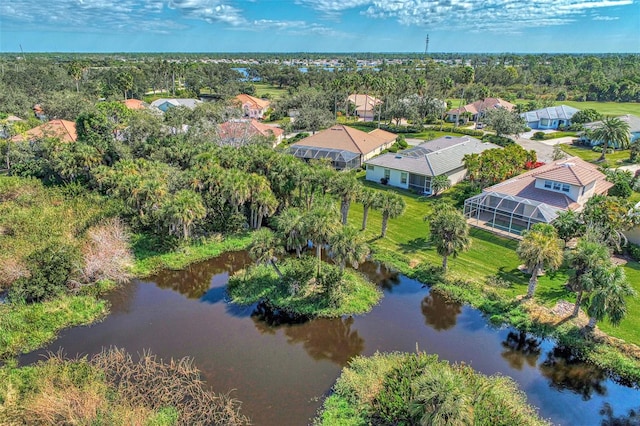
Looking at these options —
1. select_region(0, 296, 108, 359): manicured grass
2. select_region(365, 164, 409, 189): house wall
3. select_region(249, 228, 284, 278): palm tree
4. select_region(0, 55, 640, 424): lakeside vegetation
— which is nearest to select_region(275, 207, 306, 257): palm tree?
select_region(0, 55, 640, 424): lakeside vegetation

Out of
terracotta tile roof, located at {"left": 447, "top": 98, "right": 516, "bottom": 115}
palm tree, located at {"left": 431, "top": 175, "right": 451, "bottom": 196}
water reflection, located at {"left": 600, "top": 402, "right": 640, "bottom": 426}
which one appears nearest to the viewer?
water reflection, located at {"left": 600, "top": 402, "right": 640, "bottom": 426}

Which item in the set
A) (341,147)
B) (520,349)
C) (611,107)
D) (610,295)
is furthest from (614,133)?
(611,107)

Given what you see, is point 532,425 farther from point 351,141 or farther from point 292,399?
point 351,141

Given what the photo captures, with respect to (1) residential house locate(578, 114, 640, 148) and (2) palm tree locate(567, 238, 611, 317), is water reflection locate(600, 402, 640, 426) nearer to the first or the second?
(2) palm tree locate(567, 238, 611, 317)

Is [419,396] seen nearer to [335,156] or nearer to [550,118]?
[335,156]

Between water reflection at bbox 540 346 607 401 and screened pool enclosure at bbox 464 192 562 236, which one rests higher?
screened pool enclosure at bbox 464 192 562 236

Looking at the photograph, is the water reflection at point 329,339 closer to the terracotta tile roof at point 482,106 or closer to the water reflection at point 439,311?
the water reflection at point 439,311

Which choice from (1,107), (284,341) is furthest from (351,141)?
(1,107)
